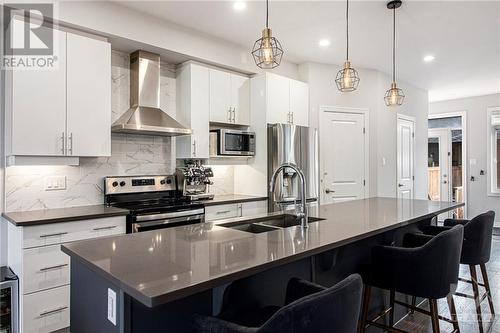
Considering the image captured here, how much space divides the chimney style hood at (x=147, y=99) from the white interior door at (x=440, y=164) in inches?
263

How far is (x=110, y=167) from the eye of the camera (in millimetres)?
3492

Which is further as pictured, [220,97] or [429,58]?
[429,58]

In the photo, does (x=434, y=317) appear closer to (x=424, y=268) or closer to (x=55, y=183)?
(x=424, y=268)

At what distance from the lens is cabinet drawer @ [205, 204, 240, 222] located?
358 cm

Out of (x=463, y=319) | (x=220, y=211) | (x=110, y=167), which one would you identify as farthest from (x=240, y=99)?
(x=463, y=319)

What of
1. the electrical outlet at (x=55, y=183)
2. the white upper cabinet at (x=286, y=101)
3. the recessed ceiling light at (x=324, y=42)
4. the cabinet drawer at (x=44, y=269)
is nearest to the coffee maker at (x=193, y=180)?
the white upper cabinet at (x=286, y=101)

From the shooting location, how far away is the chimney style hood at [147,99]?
3385mm

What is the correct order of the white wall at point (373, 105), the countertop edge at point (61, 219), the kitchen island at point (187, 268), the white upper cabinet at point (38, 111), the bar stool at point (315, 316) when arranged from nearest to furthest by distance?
the bar stool at point (315, 316) < the kitchen island at point (187, 268) < the countertop edge at point (61, 219) < the white upper cabinet at point (38, 111) < the white wall at point (373, 105)

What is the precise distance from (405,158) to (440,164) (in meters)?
2.62

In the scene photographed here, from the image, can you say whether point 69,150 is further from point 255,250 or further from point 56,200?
point 255,250

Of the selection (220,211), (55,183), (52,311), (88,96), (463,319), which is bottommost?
(463,319)

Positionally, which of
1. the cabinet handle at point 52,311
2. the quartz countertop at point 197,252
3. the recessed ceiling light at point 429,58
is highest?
the recessed ceiling light at point 429,58

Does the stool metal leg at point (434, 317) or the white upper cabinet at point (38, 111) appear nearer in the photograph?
the stool metal leg at point (434, 317)

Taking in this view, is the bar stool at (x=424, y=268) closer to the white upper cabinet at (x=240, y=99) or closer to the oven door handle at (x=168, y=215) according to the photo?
the oven door handle at (x=168, y=215)
